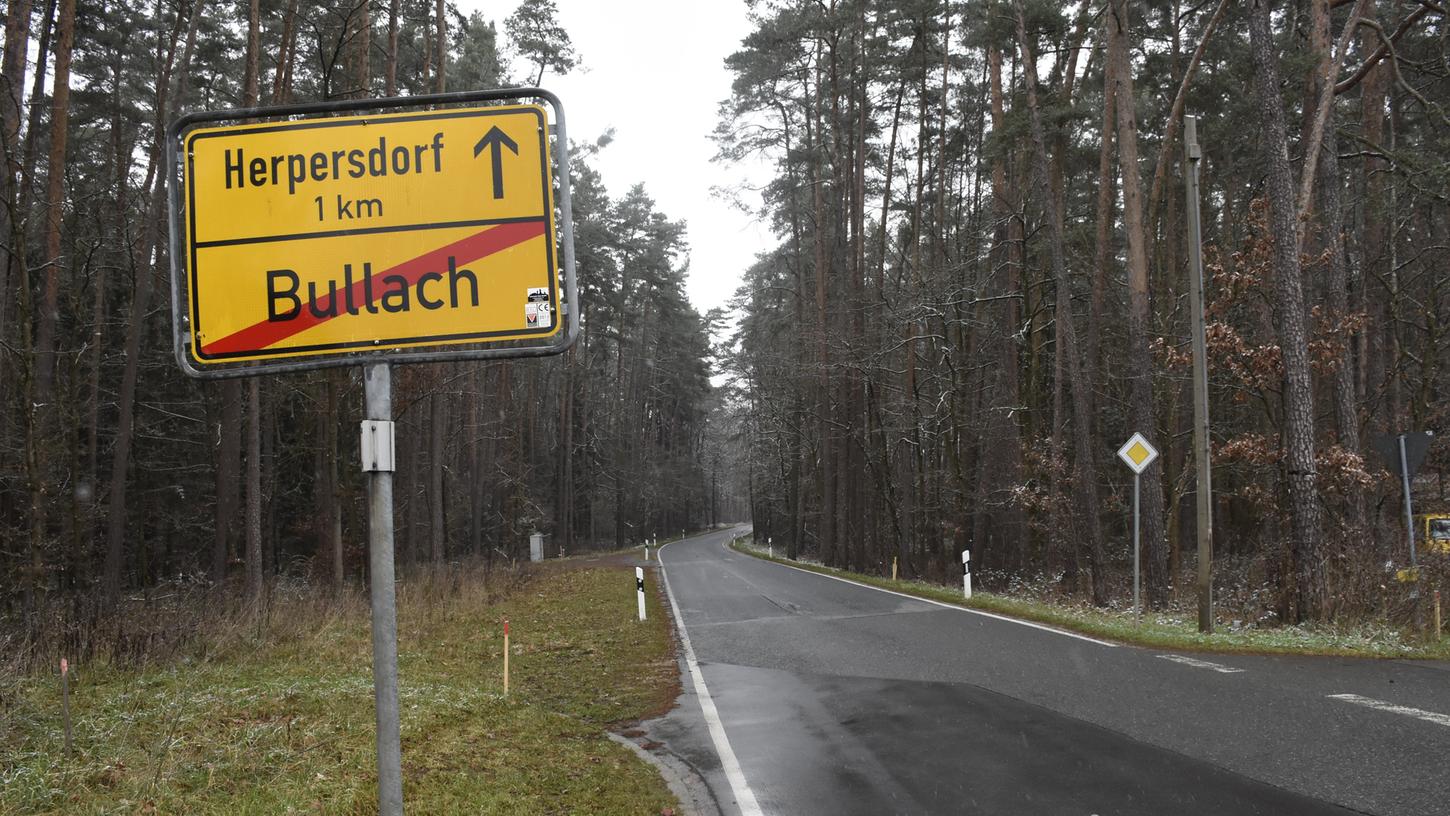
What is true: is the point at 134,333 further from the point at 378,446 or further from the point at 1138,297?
the point at 1138,297

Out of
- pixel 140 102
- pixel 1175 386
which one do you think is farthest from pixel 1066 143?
pixel 140 102

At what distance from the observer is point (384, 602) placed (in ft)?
8.57

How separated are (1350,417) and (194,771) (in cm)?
1700

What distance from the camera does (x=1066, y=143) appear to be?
72.3 feet

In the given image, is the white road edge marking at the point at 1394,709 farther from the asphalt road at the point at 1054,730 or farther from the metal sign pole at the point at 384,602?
the metal sign pole at the point at 384,602

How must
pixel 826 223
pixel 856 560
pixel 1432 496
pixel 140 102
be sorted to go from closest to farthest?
1. pixel 140 102
2. pixel 1432 496
3. pixel 856 560
4. pixel 826 223

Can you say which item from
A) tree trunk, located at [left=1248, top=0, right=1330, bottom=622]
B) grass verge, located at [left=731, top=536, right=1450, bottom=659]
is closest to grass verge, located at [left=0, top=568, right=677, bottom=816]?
grass verge, located at [left=731, top=536, right=1450, bottom=659]

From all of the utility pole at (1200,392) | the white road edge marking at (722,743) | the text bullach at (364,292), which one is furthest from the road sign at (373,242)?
the utility pole at (1200,392)

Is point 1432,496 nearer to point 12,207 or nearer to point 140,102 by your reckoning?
point 12,207

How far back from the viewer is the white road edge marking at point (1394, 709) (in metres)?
6.56

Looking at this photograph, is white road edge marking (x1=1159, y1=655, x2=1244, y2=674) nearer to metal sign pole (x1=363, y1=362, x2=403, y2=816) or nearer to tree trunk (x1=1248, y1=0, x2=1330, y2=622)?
tree trunk (x1=1248, y1=0, x2=1330, y2=622)

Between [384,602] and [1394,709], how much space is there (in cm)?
796

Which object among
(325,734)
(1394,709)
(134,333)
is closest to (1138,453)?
(1394,709)

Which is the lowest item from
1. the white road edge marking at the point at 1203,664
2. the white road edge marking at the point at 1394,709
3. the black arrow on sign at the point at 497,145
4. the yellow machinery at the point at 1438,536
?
the white road edge marking at the point at 1203,664
